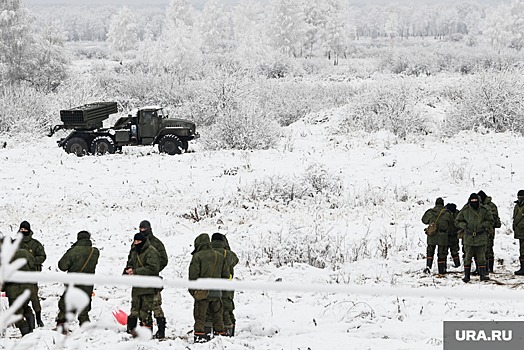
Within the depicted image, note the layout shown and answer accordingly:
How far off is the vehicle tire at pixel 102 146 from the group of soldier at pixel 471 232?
1482 cm

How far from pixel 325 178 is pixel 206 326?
978 centimetres

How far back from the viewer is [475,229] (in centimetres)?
963

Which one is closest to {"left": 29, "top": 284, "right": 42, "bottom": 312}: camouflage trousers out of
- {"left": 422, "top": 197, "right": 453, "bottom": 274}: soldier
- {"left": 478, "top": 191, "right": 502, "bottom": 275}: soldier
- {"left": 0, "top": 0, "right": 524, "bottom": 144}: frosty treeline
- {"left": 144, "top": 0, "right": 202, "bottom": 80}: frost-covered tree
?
{"left": 422, "top": 197, "right": 453, "bottom": 274}: soldier

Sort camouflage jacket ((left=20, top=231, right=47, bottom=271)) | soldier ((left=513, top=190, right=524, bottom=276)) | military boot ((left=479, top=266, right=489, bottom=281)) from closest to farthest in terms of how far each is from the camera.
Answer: camouflage jacket ((left=20, top=231, right=47, bottom=271)), military boot ((left=479, top=266, right=489, bottom=281)), soldier ((left=513, top=190, right=524, bottom=276))

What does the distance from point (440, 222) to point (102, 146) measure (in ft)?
A: 50.2

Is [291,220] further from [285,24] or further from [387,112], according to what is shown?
[285,24]

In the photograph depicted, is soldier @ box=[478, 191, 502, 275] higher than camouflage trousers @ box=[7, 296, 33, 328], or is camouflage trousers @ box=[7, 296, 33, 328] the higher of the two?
soldier @ box=[478, 191, 502, 275]

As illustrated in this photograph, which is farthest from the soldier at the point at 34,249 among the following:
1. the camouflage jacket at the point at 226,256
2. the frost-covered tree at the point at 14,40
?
the frost-covered tree at the point at 14,40

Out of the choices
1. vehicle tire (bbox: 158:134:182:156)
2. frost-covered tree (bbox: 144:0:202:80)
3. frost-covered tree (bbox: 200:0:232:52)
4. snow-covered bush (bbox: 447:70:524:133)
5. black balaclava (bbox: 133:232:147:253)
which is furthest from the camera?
frost-covered tree (bbox: 200:0:232:52)

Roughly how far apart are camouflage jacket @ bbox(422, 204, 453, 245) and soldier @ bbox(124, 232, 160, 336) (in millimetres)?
5135

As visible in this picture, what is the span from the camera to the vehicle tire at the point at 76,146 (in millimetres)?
22609

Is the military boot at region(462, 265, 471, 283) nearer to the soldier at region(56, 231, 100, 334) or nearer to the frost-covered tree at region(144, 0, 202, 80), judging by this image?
the soldier at region(56, 231, 100, 334)

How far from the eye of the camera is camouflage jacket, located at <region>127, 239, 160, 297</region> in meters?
7.57

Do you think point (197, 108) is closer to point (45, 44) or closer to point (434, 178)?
point (45, 44)
